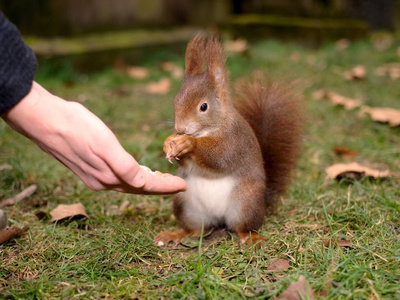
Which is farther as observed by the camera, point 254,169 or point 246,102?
point 246,102

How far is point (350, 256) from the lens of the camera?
43.8 inches

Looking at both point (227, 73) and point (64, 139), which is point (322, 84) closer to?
point (227, 73)

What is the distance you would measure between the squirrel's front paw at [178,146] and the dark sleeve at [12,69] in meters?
0.43

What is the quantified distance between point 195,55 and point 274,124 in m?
0.39

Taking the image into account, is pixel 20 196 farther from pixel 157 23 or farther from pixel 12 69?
pixel 157 23

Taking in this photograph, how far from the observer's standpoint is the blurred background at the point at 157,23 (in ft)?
11.2

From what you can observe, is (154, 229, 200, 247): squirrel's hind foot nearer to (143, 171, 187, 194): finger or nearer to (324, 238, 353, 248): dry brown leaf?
(143, 171, 187, 194): finger

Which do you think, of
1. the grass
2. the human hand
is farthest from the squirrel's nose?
the human hand

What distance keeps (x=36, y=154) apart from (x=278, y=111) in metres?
1.16

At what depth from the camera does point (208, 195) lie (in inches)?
52.4

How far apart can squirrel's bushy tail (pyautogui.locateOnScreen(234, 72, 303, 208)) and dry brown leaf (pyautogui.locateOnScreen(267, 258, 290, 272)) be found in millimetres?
345

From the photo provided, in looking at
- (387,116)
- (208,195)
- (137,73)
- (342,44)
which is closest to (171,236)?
(208,195)

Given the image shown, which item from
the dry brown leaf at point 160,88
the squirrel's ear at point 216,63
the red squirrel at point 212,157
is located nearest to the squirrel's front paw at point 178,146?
the red squirrel at point 212,157

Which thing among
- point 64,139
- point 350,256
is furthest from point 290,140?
point 64,139
